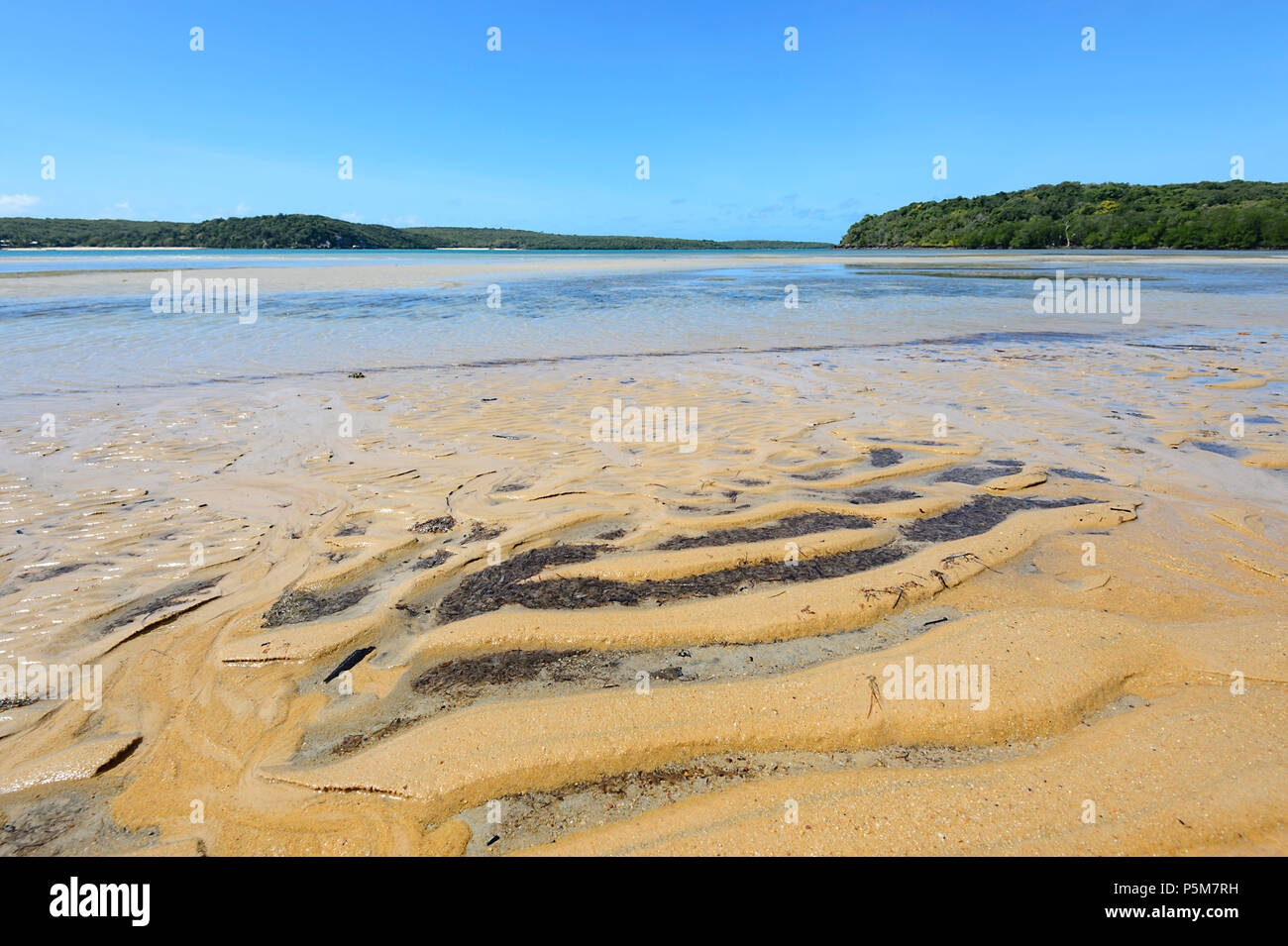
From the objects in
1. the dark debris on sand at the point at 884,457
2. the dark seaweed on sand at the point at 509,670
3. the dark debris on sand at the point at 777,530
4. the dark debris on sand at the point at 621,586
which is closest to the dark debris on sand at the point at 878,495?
the dark debris on sand at the point at 777,530

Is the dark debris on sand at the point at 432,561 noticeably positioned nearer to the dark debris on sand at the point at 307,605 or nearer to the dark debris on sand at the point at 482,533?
the dark debris on sand at the point at 482,533

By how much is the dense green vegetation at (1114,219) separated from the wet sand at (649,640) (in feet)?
252

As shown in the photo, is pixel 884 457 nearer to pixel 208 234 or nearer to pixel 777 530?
pixel 777 530

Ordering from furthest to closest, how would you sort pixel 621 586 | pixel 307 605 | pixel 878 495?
pixel 878 495 < pixel 621 586 < pixel 307 605

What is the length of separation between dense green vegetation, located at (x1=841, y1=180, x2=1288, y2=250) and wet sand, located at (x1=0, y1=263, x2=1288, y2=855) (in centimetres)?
7688

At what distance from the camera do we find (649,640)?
3182 millimetres

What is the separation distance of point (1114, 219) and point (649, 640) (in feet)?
287

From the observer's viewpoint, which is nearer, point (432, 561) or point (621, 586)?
point (621, 586)

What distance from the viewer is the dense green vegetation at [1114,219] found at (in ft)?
195

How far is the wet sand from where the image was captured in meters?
2.16

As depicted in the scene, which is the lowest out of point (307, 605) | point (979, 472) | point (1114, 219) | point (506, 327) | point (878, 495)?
point (307, 605)

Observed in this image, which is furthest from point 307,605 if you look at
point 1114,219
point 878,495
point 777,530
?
point 1114,219
